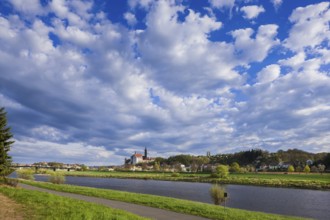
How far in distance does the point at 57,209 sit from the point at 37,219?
334cm

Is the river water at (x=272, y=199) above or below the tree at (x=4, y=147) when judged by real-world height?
below

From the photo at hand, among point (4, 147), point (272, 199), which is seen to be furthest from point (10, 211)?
Result: point (272, 199)

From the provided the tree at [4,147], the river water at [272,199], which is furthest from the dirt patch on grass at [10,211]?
the river water at [272,199]

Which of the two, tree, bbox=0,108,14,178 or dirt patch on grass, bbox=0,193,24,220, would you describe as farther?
tree, bbox=0,108,14,178

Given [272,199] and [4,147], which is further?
[272,199]

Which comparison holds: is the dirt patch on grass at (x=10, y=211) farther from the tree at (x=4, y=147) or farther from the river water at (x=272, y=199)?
the river water at (x=272, y=199)

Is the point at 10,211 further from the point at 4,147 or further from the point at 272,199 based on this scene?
the point at 272,199

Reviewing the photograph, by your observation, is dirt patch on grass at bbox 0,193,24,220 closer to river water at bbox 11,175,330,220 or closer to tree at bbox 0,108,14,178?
tree at bbox 0,108,14,178

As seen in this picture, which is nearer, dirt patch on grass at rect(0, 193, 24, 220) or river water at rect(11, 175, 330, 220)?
dirt patch on grass at rect(0, 193, 24, 220)

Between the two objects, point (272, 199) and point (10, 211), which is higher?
point (10, 211)

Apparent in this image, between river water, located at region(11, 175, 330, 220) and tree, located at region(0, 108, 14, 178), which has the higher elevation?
tree, located at region(0, 108, 14, 178)

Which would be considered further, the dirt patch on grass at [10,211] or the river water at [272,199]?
the river water at [272,199]

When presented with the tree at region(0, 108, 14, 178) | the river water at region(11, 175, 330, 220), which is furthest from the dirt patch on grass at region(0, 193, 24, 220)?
the river water at region(11, 175, 330, 220)

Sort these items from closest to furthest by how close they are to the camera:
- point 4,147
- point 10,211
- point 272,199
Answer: point 10,211 → point 4,147 → point 272,199
